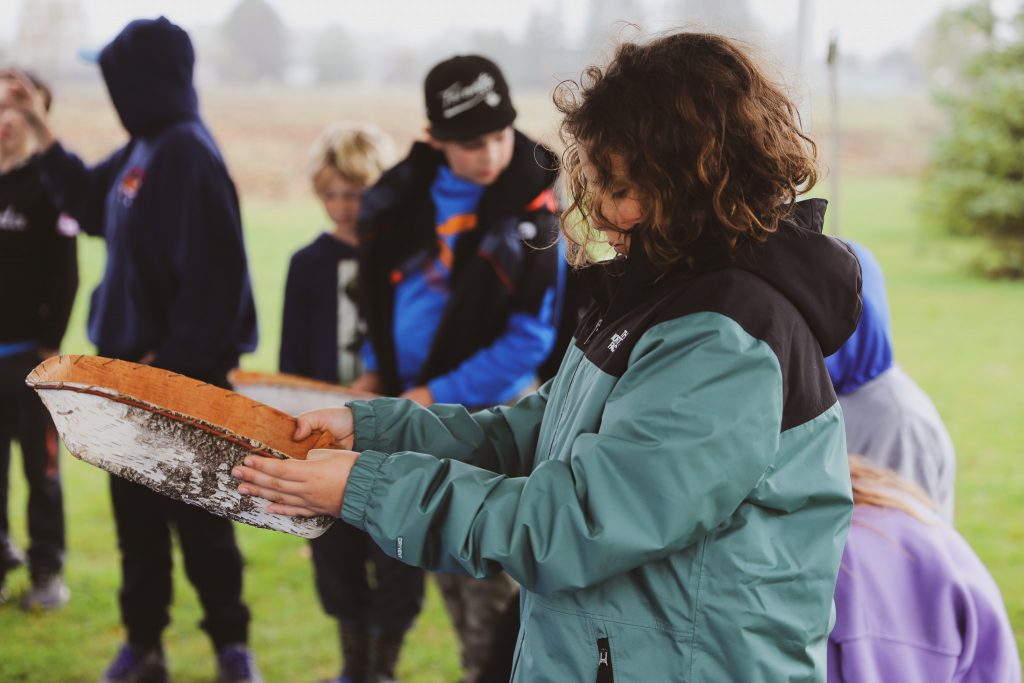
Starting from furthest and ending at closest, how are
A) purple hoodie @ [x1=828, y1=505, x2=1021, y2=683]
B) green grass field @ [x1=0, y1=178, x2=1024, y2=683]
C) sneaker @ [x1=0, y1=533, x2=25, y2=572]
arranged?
sneaker @ [x1=0, y1=533, x2=25, y2=572]
green grass field @ [x1=0, y1=178, x2=1024, y2=683]
purple hoodie @ [x1=828, y1=505, x2=1021, y2=683]

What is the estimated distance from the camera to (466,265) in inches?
112

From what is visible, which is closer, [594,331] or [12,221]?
[594,331]

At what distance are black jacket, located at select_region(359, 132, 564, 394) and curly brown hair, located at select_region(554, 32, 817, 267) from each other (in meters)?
1.32

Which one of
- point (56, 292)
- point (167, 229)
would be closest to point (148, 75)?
point (167, 229)

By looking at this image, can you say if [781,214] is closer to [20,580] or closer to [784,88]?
[784,88]

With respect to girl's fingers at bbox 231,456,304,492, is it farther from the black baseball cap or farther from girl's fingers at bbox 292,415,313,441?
the black baseball cap

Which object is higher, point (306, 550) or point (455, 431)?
point (455, 431)

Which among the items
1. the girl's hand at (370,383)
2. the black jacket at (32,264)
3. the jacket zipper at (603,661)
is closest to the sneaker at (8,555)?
the black jacket at (32,264)

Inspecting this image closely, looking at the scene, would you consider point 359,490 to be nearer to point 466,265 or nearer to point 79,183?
point 466,265

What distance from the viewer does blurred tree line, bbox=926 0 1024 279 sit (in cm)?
1164

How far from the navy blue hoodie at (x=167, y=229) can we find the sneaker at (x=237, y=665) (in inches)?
37.4

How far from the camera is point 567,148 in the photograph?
4.88 ft

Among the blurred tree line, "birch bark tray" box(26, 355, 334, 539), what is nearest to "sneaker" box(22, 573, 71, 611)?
"birch bark tray" box(26, 355, 334, 539)

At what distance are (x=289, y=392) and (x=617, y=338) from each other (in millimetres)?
1094
